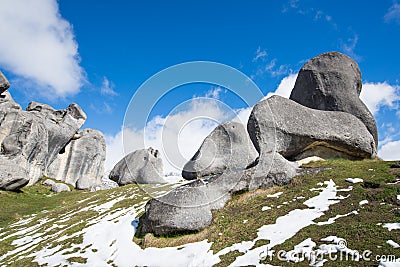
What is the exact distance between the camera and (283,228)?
11.1 m

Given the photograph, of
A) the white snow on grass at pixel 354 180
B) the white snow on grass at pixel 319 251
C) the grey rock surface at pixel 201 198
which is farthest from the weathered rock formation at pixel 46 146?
the white snow on grass at pixel 354 180

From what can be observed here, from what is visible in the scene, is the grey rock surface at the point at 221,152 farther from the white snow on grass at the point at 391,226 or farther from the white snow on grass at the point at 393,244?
the white snow on grass at the point at 393,244

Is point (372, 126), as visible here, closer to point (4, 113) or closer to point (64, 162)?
point (4, 113)

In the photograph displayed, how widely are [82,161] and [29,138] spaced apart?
18354 millimetres

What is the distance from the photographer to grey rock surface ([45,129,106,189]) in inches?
2172

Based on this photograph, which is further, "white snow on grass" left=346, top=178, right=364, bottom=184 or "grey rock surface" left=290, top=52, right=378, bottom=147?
"grey rock surface" left=290, top=52, right=378, bottom=147

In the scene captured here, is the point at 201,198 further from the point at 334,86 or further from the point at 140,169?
the point at 140,169

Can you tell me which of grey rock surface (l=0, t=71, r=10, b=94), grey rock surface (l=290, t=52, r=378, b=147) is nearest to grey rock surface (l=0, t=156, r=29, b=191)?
grey rock surface (l=0, t=71, r=10, b=94)

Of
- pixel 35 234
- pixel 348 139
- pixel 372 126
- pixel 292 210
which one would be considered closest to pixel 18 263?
pixel 35 234

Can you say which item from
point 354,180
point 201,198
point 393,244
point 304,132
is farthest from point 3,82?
point 393,244

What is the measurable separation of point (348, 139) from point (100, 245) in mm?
18779

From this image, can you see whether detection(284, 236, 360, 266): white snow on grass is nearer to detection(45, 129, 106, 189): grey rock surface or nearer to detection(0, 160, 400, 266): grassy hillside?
detection(0, 160, 400, 266): grassy hillside

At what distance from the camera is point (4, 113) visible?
4316 centimetres

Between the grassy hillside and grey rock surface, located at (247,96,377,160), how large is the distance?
159 cm
